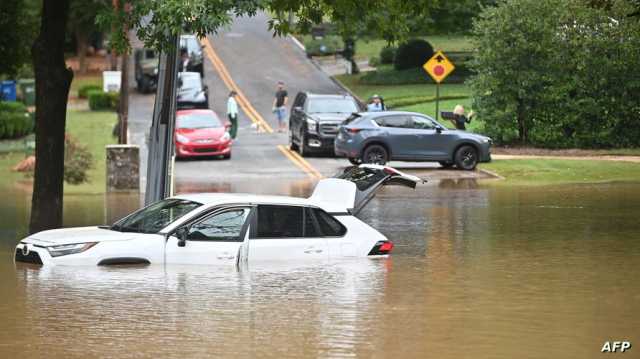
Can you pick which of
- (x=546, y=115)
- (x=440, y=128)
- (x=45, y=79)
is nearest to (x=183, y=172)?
(x=440, y=128)

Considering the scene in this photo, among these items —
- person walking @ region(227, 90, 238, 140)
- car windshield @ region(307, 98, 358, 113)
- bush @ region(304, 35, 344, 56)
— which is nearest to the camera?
car windshield @ region(307, 98, 358, 113)

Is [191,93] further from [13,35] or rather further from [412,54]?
[412,54]

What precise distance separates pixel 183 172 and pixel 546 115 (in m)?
11.9

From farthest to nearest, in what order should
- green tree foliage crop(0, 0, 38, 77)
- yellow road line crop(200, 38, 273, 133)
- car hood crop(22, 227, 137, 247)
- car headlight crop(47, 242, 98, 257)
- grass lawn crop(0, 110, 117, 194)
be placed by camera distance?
yellow road line crop(200, 38, 273, 133)
grass lawn crop(0, 110, 117, 194)
green tree foliage crop(0, 0, 38, 77)
car hood crop(22, 227, 137, 247)
car headlight crop(47, 242, 98, 257)

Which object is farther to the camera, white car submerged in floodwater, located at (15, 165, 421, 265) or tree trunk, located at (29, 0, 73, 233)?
tree trunk, located at (29, 0, 73, 233)

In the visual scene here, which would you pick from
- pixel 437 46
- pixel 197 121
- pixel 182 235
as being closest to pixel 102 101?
pixel 197 121

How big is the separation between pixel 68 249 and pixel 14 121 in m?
29.7

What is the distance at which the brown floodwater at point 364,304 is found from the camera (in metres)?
12.9

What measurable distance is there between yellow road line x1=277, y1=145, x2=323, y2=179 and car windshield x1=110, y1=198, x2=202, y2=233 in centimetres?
1722

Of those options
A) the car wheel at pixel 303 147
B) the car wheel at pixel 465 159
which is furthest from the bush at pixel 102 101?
the car wheel at pixel 465 159

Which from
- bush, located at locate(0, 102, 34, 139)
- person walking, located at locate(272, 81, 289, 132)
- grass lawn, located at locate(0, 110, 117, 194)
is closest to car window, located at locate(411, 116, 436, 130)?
grass lawn, located at locate(0, 110, 117, 194)

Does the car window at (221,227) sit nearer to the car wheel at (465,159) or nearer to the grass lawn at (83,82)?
the car wheel at (465,159)

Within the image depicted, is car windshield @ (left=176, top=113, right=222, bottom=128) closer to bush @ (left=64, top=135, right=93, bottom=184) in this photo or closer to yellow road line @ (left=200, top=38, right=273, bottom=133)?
bush @ (left=64, top=135, right=93, bottom=184)

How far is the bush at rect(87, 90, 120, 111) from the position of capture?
55188 mm
